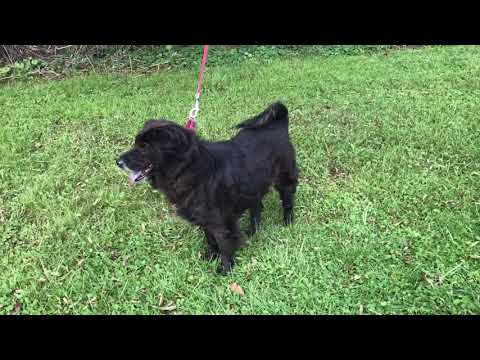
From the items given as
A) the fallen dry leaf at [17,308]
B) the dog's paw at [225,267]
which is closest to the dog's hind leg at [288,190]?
the dog's paw at [225,267]

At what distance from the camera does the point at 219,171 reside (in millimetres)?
3189

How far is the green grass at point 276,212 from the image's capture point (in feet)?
10.5

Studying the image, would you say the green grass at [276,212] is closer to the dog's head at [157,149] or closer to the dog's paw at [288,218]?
the dog's paw at [288,218]

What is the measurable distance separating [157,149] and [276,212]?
172cm

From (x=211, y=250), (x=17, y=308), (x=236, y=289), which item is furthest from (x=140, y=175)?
(x=17, y=308)

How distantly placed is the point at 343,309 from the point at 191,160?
1.62 meters

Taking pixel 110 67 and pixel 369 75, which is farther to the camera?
pixel 110 67

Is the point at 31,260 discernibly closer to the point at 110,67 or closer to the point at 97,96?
the point at 97,96

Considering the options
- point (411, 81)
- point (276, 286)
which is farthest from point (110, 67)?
point (276, 286)

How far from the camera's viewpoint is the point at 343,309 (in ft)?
9.98

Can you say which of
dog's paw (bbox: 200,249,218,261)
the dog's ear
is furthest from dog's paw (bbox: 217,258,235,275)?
the dog's ear

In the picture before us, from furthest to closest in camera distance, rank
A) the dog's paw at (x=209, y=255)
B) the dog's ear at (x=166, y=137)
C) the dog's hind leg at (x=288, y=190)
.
Answer: the dog's hind leg at (x=288, y=190)
the dog's paw at (x=209, y=255)
the dog's ear at (x=166, y=137)

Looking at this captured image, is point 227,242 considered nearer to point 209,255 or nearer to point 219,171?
point 209,255

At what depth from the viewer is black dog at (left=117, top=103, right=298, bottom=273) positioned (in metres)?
2.90
